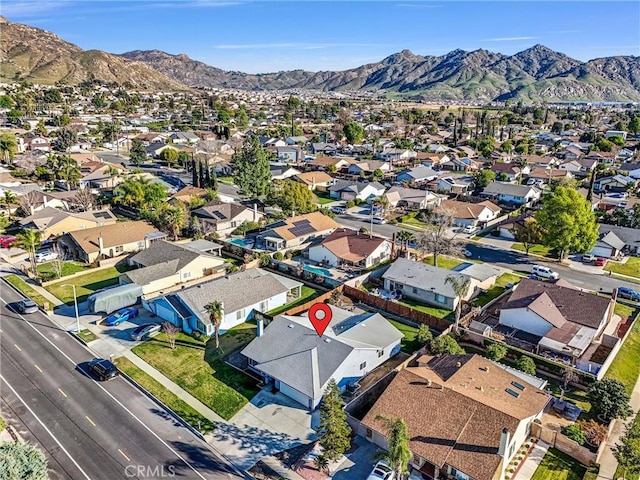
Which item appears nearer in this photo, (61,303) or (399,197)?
(61,303)

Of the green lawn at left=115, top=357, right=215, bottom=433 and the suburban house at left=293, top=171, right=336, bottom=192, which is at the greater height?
the suburban house at left=293, top=171, right=336, bottom=192

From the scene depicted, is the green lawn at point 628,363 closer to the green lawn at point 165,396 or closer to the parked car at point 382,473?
the parked car at point 382,473

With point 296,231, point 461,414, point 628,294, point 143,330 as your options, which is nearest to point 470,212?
point 628,294

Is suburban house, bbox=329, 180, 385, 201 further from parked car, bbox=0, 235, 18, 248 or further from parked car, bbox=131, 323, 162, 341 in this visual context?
Result: parked car, bbox=0, 235, 18, 248

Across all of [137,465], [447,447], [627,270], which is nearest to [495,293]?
[627,270]

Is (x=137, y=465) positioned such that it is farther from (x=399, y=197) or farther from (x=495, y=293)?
(x=399, y=197)

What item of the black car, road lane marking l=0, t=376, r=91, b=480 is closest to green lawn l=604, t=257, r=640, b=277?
the black car
